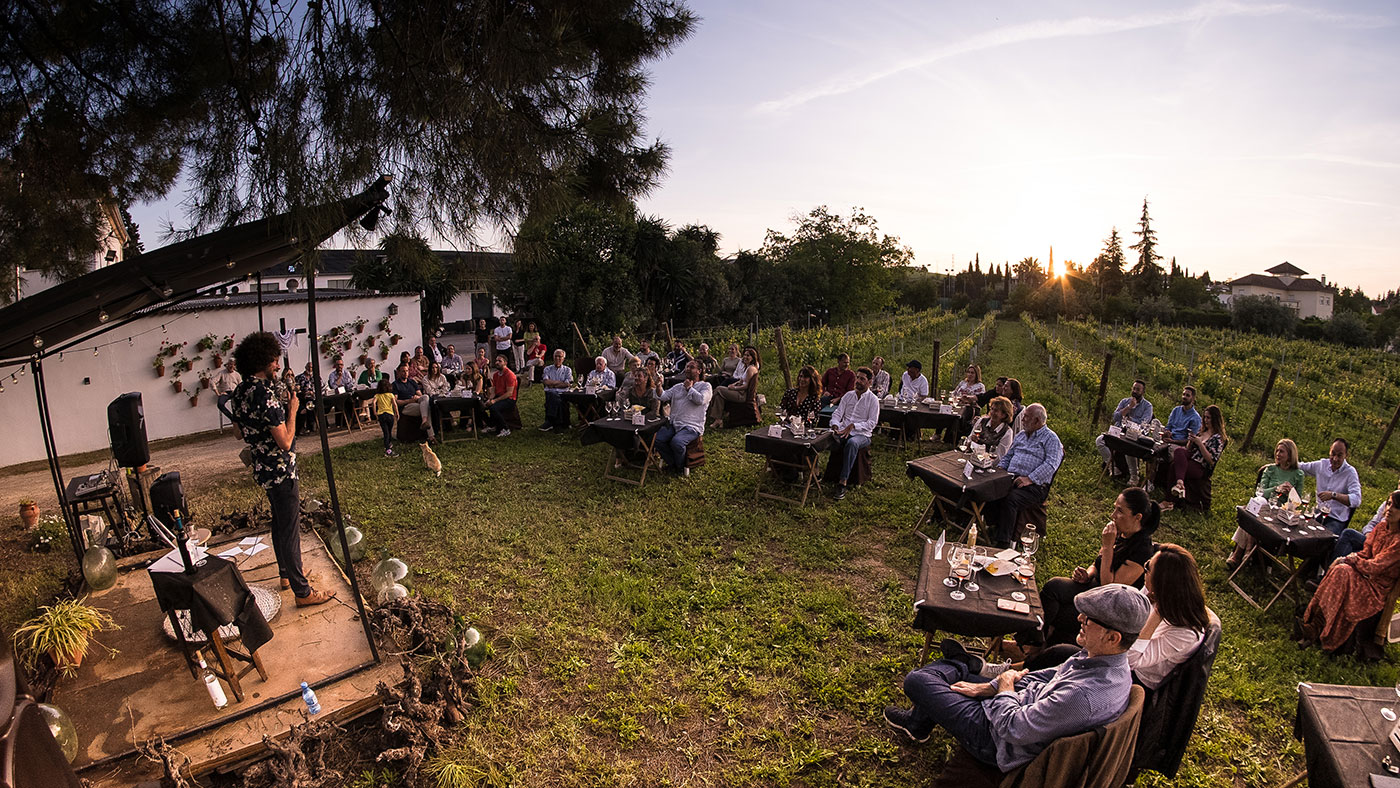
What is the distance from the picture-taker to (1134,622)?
2691 millimetres

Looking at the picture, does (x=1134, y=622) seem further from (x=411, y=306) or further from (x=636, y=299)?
(x=636, y=299)

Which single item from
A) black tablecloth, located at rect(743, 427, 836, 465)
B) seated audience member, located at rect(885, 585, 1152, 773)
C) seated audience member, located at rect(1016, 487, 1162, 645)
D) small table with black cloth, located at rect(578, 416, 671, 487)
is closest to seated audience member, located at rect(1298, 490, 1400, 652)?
seated audience member, located at rect(1016, 487, 1162, 645)

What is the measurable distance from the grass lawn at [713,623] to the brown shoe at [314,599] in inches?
29.8

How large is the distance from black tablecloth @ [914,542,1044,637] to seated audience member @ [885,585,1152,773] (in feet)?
1.16

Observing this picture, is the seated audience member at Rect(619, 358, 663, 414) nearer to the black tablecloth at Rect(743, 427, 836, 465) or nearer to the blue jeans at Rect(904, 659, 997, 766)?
the black tablecloth at Rect(743, 427, 836, 465)

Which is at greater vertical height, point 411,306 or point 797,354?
point 411,306

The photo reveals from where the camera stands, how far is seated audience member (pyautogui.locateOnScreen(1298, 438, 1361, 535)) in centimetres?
535

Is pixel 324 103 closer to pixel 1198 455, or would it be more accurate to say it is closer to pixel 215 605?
pixel 215 605

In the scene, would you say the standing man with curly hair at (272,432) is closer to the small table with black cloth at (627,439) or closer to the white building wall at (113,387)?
the small table with black cloth at (627,439)

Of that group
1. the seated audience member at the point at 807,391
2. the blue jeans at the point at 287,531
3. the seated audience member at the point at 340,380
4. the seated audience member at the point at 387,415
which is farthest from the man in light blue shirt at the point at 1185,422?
the seated audience member at the point at 340,380

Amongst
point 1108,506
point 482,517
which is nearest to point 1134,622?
point 1108,506

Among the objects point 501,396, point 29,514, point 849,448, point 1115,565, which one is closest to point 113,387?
point 29,514

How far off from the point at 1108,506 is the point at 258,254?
8.42 meters

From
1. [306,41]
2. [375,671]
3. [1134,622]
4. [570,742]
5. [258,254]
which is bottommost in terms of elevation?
[570,742]
